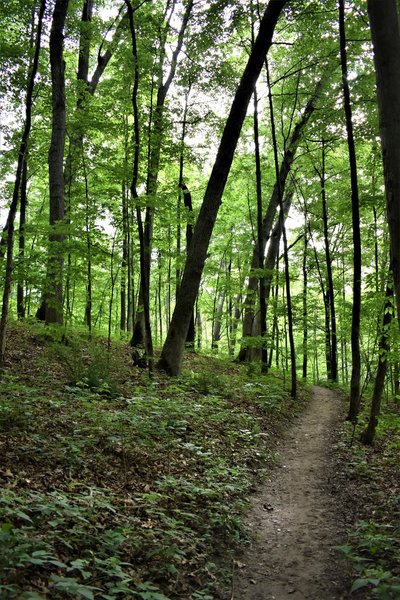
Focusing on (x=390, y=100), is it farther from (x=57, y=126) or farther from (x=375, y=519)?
(x=57, y=126)

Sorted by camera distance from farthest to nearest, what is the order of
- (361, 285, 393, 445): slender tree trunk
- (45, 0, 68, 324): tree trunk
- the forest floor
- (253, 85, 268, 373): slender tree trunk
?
(253, 85, 268, 373): slender tree trunk
(45, 0, 68, 324): tree trunk
(361, 285, 393, 445): slender tree trunk
the forest floor

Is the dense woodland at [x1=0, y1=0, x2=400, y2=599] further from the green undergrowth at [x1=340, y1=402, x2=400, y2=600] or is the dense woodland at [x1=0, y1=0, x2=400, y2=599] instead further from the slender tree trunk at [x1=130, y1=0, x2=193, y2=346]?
the green undergrowth at [x1=340, y1=402, x2=400, y2=600]

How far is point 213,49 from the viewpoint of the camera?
44.4ft

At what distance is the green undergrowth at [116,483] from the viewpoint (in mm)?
3211

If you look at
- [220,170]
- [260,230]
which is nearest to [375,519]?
[220,170]

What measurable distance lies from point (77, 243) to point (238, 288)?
27.9ft

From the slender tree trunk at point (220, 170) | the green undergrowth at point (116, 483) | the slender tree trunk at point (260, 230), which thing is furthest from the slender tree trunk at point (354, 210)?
the slender tree trunk at point (260, 230)

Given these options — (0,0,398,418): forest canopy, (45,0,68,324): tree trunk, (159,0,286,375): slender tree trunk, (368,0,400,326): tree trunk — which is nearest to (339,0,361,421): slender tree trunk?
(0,0,398,418): forest canopy

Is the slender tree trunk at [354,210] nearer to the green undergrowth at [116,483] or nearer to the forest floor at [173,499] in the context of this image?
the forest floor at [173,499]

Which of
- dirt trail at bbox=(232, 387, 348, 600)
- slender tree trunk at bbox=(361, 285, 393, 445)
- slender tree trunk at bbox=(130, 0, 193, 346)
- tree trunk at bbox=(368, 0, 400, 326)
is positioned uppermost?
slender tree trunk at bbox=(130, 0, 193, 346)

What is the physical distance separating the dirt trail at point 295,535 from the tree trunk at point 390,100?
2759 millimetres

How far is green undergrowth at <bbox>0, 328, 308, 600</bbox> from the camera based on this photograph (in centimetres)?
321

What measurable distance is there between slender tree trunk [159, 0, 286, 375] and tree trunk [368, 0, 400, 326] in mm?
6780

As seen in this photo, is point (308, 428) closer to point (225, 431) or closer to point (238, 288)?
point (225, 431)
